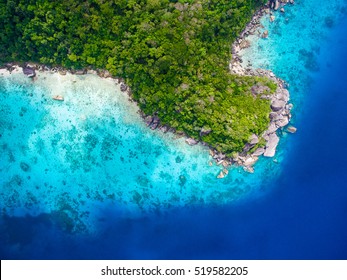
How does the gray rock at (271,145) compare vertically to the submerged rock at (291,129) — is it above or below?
below

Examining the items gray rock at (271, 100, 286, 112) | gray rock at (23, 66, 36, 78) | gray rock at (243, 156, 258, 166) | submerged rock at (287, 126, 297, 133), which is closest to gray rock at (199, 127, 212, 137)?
gray rock at (243, 156, 258, 166)

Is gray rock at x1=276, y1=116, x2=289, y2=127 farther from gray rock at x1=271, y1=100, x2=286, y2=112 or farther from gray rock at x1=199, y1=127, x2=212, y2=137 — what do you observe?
gray rock at x1=199, y1=127, x2=212, y2=137

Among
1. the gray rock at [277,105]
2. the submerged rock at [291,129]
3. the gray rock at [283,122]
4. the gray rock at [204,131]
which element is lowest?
the gray rock at [204,131]

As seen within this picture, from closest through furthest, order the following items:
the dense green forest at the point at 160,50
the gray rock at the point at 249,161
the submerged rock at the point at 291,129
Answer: the dense green forest at the point at 160,50 → the gray rock at the point at 249,161 → the submerged rock at the point at 291,129

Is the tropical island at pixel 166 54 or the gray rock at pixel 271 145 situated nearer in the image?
the tropical island at pixel 166 54

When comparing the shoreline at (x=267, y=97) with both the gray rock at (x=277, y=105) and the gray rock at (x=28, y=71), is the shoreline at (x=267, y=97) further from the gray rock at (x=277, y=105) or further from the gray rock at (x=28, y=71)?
the gray rock at (x=28, y=71)

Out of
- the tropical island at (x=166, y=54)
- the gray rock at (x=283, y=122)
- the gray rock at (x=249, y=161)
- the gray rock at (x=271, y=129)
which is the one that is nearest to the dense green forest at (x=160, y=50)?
the tropical island at (x=166, y=54)
